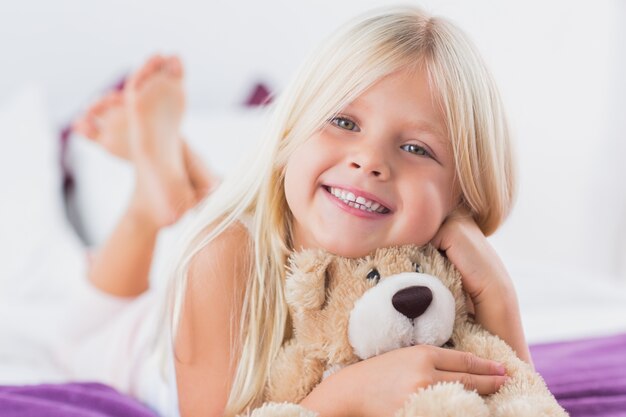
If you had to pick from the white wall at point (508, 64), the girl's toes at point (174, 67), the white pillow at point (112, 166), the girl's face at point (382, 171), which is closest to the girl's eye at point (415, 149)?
the girl's face at point (382, 171)

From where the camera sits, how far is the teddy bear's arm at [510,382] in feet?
2.14

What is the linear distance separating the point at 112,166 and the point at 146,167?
0.64m

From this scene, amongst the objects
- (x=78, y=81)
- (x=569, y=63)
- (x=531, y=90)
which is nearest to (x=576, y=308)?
(x=531, y=90)

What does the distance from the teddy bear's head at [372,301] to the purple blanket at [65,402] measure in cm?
30

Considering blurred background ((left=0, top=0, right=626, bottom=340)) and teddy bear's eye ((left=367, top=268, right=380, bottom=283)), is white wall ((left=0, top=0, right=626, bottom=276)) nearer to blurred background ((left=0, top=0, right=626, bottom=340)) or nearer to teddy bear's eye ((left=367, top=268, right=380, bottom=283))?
blurred background ((left=0, top=0, right=626, bottom=340))

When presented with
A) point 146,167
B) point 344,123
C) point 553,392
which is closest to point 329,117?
point 344,123

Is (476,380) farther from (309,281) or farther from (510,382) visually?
(309,281)

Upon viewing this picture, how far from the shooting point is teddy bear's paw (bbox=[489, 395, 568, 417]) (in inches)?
25.3

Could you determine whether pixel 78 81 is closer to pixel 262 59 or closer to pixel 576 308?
pixel 262 59

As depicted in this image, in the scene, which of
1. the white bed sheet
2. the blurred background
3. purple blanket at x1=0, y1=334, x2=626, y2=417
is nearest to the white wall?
the blurred background

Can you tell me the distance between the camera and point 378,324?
708 mm

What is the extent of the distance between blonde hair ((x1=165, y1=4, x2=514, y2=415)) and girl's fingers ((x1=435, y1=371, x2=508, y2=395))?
0.19 m

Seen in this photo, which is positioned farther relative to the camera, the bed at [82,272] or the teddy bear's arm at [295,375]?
the bed at [82,272]

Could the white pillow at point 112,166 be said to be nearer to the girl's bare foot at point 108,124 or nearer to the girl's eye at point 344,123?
the girl's bare foot at point 108,124
